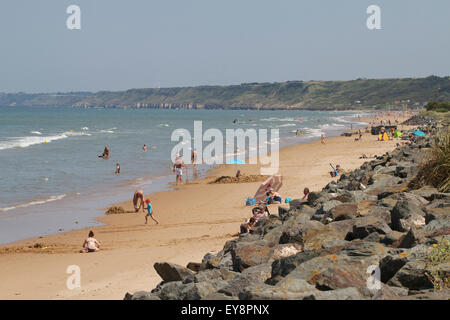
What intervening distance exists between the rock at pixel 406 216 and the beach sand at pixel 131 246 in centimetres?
380

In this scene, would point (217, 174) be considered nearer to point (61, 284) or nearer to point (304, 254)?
point (61, 284)

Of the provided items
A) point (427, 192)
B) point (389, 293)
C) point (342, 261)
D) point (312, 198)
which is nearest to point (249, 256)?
point (342, 261)

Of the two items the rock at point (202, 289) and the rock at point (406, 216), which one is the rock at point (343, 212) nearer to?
the rock at point (406, 216)

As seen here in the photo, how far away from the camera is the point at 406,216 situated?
699 centimetres

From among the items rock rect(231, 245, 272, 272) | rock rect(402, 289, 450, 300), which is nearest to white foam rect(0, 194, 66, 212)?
rock rect(231, 245, 272, 272)

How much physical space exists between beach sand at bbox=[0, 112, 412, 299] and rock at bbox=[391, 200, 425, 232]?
3796 millimetres

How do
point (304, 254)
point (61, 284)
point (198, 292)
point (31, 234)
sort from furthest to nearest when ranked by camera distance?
point (31, 234) → point (61, 284) → point (304, 254) → point (198, 292)

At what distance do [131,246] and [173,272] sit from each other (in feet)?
19.0

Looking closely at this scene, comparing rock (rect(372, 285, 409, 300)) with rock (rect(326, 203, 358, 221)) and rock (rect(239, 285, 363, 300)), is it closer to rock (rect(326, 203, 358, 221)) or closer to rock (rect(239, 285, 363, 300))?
rock (rect(239, 285, 363, 300))

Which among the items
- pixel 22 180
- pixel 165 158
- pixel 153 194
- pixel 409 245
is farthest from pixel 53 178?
pixel 409 245

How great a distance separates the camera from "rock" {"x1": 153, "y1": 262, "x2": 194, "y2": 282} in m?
6.69

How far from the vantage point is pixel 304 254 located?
18.9 feet

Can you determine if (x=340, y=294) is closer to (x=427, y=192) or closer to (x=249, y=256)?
(x=249, y=256)

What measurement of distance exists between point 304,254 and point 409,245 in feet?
3.74
